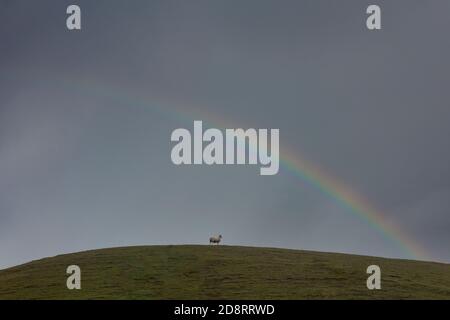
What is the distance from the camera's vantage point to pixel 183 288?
5662cm

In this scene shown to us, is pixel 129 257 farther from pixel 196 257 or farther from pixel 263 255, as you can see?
pixel 263 255

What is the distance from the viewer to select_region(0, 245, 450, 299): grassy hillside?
5578 cm

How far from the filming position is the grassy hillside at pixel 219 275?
55781 millimetres

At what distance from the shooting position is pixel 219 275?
61219mm
